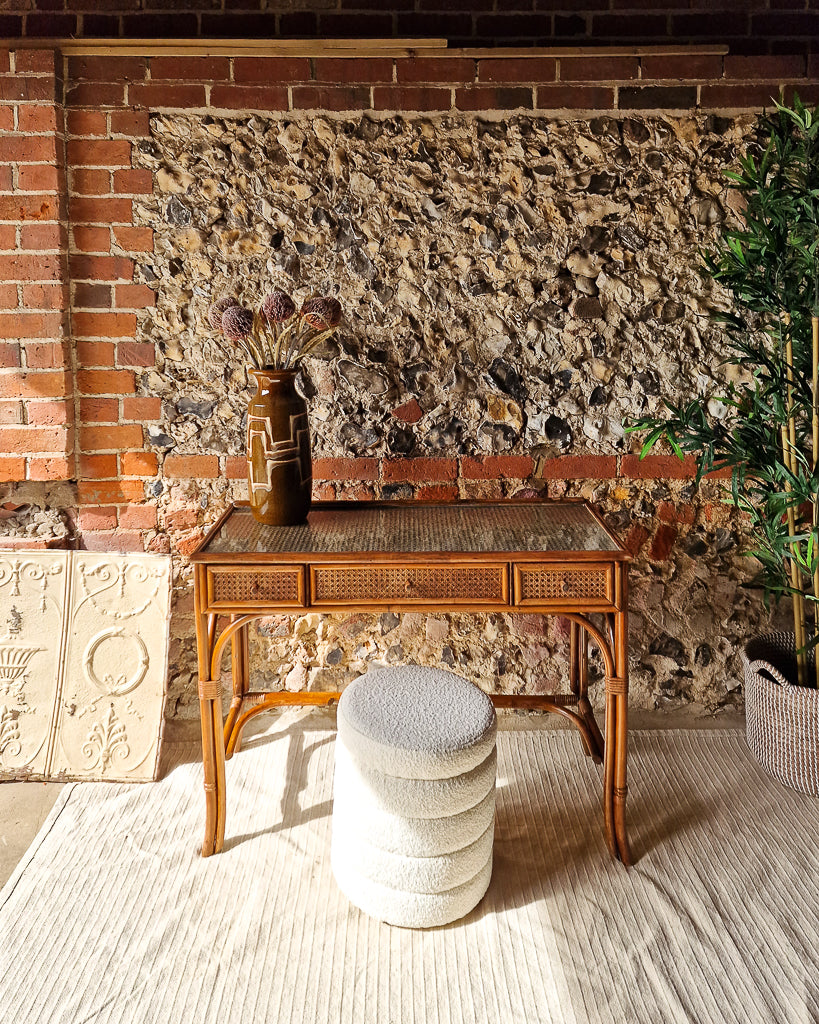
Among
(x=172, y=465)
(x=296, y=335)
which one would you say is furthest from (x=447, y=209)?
(x=172, y=465)

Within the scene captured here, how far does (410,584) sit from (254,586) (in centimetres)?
44

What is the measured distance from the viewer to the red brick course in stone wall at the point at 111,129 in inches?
111

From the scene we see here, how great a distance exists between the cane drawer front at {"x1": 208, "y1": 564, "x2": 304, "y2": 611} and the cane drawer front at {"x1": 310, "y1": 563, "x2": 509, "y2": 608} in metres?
0.05

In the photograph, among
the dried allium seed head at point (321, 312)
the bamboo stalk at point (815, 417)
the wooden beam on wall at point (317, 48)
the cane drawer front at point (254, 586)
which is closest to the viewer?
the cane drawer front at point (254, 586)

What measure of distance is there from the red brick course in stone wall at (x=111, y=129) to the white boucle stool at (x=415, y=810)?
5.19 ft

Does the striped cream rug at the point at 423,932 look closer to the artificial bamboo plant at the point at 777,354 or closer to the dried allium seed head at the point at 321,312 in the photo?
the artificial bamboo plant at the point at 777,354

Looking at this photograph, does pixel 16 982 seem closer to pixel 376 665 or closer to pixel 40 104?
pixel 376 665

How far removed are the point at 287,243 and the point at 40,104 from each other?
3.03 feet

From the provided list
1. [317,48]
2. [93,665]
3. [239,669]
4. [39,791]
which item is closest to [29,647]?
[93,665]

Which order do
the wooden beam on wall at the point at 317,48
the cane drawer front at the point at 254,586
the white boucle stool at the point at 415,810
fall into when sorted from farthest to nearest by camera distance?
1. the wooden beam on wall at the point at 317,48
2. the cane drawer front at the point at 254,586
3. the white boucle stool at the point at 415,810

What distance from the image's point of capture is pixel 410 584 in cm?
235

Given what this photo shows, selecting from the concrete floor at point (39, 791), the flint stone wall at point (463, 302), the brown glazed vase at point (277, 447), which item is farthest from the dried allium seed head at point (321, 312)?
the concrete floor at point (39, 791)

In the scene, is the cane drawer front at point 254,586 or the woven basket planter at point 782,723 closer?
the cane drawer front at point 254,586

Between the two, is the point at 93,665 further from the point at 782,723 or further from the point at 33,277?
the point at 782,723
